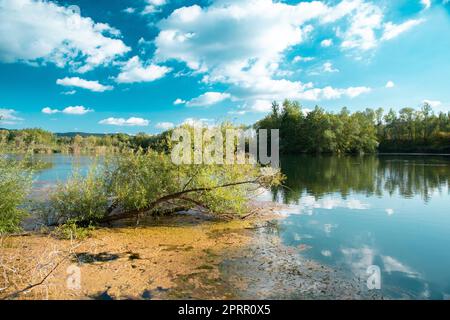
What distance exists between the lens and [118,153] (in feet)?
46.6

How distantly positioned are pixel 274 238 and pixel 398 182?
70.5 feet

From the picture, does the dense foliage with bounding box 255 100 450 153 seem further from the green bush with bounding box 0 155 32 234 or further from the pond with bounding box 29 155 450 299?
the green bush with bounding box 0 155 32 234

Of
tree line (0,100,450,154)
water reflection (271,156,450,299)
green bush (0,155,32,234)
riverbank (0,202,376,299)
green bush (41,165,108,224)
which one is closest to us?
riverbank (0,202,376,299)

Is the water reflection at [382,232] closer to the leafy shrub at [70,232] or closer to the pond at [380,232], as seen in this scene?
the pond at [380,232]

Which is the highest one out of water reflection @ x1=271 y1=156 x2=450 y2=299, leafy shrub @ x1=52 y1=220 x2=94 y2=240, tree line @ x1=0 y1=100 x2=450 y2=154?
tree line @ x1=0 y1=100 x2=450 y2=154

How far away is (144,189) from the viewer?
12.6 meters

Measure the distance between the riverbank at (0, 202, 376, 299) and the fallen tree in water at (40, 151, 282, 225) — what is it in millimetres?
1083

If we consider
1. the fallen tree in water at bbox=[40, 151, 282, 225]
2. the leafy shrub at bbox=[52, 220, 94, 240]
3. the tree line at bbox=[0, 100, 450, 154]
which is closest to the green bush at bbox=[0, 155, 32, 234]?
the leafy shrub at bbox=[52, 220, 94, 240]

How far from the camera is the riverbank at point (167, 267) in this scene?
7.04m

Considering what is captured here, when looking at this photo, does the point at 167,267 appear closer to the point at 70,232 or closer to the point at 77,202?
the point at 70,232

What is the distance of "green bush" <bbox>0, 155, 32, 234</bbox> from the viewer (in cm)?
1043

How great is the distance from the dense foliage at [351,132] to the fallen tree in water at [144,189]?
71181 mm

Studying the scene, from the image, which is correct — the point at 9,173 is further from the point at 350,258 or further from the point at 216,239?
the point at 350,258

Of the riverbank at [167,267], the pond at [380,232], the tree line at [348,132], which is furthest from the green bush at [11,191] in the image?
the tree line at [348,132]
